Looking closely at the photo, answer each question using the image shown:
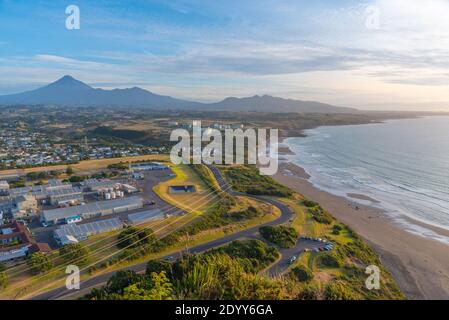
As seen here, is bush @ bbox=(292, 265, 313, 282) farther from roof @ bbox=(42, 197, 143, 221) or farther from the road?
roof @ bbox=(42, 197, 143, 221)

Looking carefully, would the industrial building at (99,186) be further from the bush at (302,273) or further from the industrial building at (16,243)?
the bush at (302,273)

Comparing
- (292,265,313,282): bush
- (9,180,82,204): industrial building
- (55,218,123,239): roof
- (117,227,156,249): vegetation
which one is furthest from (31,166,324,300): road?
(9,180,82,204): industrial building

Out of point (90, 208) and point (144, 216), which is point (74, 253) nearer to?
point (144, 216)

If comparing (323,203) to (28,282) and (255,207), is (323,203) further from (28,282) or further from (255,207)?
(28,282)

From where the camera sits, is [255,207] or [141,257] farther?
[255,207]

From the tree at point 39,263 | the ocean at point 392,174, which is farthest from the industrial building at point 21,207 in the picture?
the ocean at point 392,174
